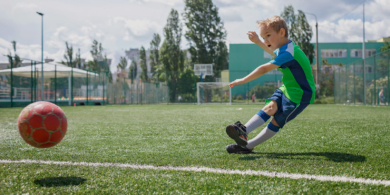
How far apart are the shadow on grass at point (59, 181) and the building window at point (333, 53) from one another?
51.1 m

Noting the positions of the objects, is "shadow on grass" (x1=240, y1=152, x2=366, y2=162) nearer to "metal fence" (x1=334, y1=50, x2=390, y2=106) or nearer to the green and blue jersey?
the green and blue jersey

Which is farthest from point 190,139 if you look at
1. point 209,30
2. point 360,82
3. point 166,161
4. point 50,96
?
point 209,30

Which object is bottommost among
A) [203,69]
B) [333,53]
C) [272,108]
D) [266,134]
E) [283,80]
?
[266,134]

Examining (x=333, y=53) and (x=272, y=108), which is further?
(x=333, y=53)

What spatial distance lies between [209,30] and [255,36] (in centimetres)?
3714

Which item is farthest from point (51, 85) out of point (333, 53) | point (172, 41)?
point (333, 53)

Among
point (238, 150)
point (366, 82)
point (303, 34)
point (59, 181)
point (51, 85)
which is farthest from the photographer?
point (303, 34)

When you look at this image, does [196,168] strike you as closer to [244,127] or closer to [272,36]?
[244,127]

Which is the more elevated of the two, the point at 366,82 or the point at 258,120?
the point at 366,82

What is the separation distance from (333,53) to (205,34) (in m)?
23.3

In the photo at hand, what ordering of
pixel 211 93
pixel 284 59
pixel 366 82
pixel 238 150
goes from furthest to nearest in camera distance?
pixel 211 93 < pixel 366 82 < pixel 238 150 < pixel 284 59

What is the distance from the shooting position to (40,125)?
2.59 m

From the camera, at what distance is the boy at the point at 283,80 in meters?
2.90

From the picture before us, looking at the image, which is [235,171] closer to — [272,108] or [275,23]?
[272,108]
